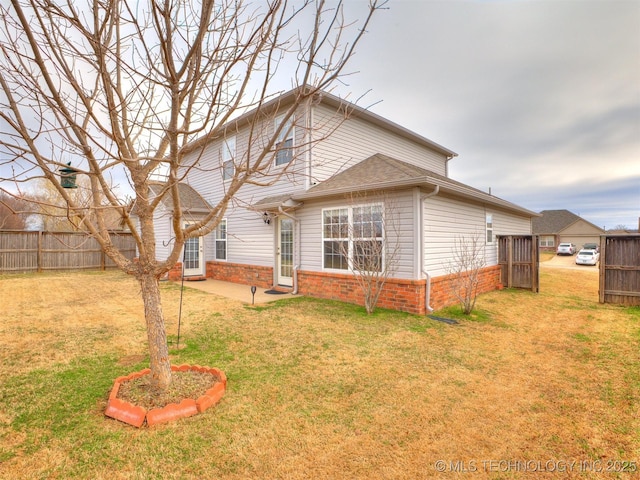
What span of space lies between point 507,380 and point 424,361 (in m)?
1.00

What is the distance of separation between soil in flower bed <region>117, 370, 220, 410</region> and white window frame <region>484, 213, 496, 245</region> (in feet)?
31.9

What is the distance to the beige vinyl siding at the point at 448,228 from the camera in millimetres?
7035

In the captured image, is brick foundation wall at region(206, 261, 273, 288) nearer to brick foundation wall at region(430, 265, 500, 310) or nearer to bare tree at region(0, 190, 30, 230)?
brick foundation wall at region(430, 265, 500, 310)

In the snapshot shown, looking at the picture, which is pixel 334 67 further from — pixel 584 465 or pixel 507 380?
pixel 507 380

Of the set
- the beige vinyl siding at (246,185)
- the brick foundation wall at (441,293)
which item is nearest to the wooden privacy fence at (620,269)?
the brick foundation wall at (441,293)

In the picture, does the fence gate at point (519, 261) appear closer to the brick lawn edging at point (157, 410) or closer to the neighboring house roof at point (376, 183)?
the neighboring house roof at point (376, 183)

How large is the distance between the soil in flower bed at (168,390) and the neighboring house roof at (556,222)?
50.6 metres

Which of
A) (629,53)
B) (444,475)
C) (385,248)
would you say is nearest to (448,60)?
(629,53)

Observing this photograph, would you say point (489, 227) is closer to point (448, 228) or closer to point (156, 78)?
point (448, 228)

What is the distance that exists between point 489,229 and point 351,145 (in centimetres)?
561

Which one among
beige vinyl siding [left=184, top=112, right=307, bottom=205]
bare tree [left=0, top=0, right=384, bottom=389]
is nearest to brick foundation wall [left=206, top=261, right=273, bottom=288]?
beige vinyl siding [left=184, top=112, right=307, bottom=205]

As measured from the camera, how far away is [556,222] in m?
44.8

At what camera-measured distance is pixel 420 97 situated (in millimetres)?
9977

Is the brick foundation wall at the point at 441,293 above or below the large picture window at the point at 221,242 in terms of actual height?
below
